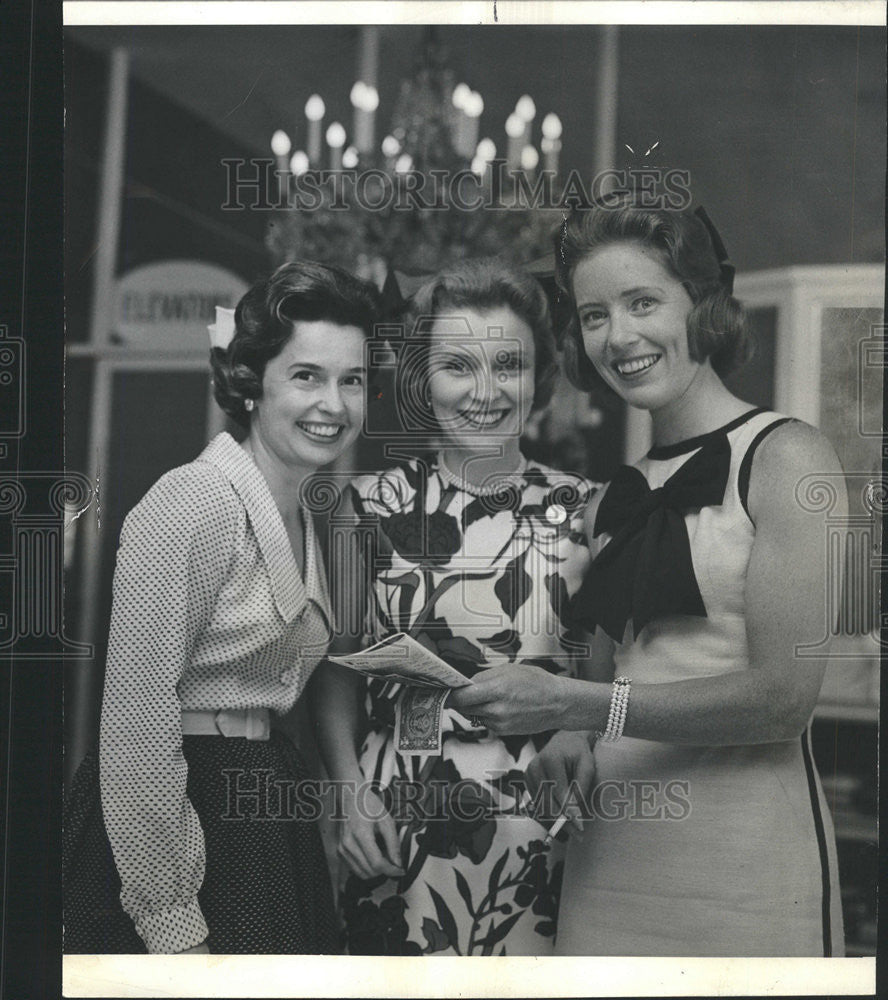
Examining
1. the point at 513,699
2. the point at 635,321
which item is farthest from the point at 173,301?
the point at 513,699

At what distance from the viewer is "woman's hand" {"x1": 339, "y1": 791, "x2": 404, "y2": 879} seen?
2.60 m

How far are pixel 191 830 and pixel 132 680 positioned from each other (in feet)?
1.31

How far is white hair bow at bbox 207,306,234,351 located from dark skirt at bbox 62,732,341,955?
3.26ft

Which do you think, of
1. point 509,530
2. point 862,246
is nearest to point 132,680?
point 509,530

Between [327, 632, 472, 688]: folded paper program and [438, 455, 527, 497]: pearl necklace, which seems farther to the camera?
[438, 455, 527, 497]: pearl necklace

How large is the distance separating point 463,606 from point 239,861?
2.80 ft

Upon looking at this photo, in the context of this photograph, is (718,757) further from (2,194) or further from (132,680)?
(2,194)

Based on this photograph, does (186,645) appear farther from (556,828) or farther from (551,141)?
(551,141)

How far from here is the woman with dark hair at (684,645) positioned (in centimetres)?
253

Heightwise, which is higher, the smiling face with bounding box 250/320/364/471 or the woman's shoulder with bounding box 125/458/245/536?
the smiling face with bounding box 250/320/364/471

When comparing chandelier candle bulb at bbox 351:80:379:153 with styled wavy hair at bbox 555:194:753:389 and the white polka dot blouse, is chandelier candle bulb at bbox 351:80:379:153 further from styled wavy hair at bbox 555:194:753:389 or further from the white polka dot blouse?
the white polka dot blouse

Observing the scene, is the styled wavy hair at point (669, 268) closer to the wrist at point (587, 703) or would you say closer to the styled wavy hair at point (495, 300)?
the styled wavy hair at point (495, 300)

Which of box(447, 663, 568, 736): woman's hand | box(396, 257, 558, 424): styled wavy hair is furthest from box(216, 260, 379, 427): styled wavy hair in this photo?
box(447, 663, 568, 736): woman's hand

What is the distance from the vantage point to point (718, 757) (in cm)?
256
